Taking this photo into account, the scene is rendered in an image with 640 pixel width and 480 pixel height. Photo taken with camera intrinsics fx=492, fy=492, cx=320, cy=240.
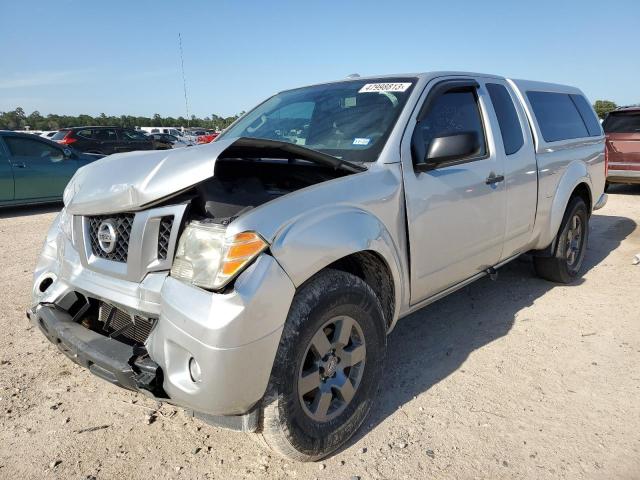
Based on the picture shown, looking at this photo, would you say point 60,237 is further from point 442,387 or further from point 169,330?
point 442,387

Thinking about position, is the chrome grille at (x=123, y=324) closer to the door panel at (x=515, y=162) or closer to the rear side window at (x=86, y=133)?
the door panel at (x=515, y=162)

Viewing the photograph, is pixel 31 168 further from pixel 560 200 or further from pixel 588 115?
pixel 588 115

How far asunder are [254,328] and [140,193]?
83cm

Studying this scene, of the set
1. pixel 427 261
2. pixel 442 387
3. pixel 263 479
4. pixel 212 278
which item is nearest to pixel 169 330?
pixel 212 278

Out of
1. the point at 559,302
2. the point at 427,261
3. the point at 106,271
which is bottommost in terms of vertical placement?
the point at 559,302

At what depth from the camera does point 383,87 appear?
3258mm

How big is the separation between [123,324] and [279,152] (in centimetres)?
117

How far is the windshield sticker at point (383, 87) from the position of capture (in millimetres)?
3180

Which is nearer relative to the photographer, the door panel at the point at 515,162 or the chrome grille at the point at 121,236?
the chrome grille at the point at 121,236

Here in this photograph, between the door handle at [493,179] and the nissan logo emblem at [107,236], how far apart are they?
7.92 feet

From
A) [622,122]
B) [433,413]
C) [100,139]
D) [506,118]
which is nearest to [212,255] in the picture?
[433,413]

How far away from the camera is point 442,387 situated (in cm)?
306

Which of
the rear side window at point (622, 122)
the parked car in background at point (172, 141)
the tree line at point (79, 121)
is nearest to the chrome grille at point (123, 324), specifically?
the parked car in background at point (172, 141)

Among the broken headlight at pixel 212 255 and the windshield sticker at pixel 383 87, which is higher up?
the windshield sticker at pixel 383 87
